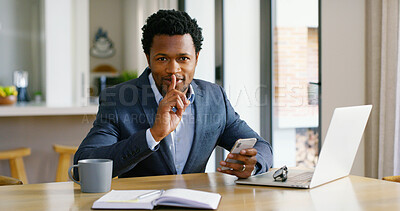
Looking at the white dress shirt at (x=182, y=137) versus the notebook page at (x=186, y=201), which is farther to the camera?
the white dress shirt at (x=182, y=137)

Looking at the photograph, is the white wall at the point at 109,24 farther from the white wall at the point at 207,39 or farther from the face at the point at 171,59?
the face at the point at 171,59

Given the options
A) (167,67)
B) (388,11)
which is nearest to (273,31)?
(388,11)

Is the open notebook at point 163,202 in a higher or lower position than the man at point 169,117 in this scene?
lower

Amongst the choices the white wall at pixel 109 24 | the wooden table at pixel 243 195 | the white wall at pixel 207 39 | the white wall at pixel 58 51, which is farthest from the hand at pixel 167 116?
the white wall at pixel 109 24

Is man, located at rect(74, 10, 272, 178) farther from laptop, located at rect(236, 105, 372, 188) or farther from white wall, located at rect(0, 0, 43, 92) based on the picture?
white wall, located at rect(0, 0, 43, 92)

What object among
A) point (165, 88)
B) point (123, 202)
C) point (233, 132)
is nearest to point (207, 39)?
point (233, 132)

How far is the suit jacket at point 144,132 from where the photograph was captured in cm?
152

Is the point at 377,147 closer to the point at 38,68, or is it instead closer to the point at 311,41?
Answer: the point at 311,41

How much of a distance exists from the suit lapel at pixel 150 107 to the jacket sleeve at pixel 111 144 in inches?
4.5

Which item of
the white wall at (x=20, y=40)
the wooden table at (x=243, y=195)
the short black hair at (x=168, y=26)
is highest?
the white wall at (x=20, y=40)

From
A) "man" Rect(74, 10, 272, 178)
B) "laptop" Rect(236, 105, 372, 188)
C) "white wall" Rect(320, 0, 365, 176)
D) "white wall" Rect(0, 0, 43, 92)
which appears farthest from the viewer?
"white wall" Rect(0, 0, 43, 92)

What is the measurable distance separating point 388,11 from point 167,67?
1241mm

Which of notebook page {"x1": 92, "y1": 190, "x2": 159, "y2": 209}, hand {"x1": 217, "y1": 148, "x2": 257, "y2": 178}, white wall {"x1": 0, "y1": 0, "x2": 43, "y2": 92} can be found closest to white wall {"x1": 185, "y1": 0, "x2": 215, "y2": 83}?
hand {"x1": 217, "y1": 148, "x2": 257, "y2": 178}

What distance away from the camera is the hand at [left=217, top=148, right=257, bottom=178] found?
1.50m
